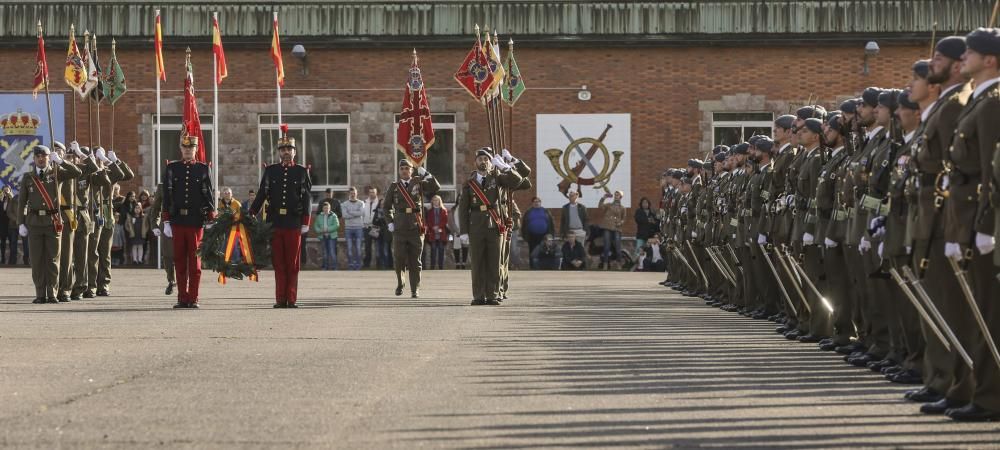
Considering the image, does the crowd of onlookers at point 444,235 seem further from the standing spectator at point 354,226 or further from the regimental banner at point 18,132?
the regimental banner at point 18,132

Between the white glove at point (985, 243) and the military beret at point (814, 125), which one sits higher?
the military beret at point (814, 125)

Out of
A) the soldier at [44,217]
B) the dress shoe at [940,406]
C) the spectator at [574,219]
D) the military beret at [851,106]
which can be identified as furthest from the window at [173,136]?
the dress shoe at [940,406]

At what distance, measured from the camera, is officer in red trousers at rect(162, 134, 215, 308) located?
63.2 ft

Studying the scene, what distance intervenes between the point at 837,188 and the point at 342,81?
79.7ft

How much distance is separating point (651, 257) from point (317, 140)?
24.6ft

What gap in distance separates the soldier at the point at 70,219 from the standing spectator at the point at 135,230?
13.6 metres

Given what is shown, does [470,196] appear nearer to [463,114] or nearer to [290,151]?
[290,151]

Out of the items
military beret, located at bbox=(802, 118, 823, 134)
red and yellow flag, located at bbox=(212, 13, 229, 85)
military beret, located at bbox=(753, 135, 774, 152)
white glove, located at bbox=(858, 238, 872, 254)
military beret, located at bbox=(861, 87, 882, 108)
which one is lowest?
white glove, located at bbox=(858, 238, 872, 254)

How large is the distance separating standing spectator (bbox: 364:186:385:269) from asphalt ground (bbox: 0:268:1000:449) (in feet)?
53.4

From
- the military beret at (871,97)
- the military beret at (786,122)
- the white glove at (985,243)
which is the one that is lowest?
the white glove at (985,243)

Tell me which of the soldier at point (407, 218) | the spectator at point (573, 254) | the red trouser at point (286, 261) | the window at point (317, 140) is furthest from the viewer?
the window at point (317, 140)

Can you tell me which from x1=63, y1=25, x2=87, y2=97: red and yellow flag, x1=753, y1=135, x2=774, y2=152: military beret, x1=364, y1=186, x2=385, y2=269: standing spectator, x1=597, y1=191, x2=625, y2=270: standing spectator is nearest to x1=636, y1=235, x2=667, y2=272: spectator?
x1=597, y1=191, x2=625, y2=270: standing spectator

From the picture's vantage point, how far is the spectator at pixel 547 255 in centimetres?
3467

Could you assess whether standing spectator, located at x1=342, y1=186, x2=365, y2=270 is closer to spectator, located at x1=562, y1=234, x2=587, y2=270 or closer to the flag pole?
the flag pole
